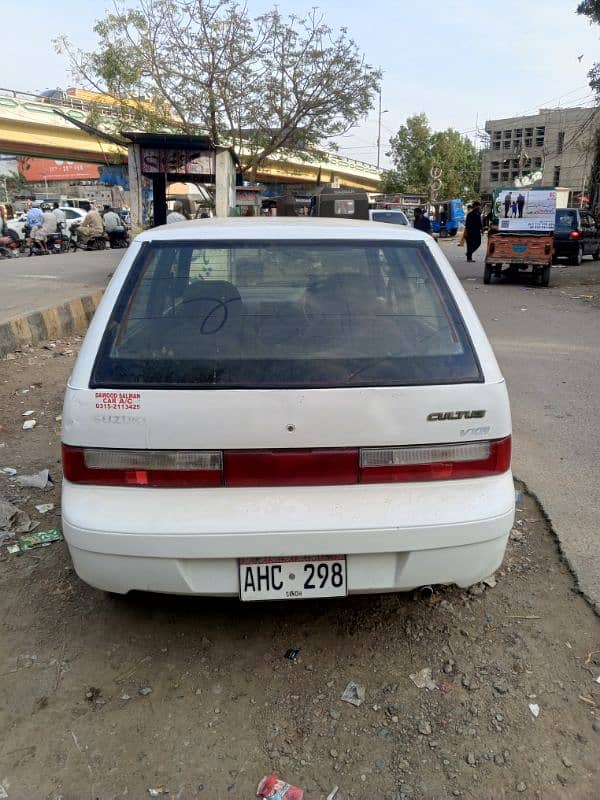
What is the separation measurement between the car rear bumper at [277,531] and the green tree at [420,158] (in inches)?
2526

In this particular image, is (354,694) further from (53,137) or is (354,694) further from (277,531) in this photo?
(53,137)

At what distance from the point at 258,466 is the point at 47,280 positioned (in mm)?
11360

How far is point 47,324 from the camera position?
27.8ft

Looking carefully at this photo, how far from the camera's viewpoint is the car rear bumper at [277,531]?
2203mm

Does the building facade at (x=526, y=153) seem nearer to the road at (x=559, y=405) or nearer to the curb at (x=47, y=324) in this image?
the road at (x=559, y=405)

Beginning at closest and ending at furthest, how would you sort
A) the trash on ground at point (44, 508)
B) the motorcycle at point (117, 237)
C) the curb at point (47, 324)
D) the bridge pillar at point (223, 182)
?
1. the trash on ground at point (44, 508)
2. the curb at point (47, 324)
3. the bridge pillar at point (223, 182)
4. the motorcycle at point (117, 237)

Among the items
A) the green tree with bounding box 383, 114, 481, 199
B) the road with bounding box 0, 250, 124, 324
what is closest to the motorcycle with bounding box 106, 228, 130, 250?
the road with bounding box 0, 250, 124, 324

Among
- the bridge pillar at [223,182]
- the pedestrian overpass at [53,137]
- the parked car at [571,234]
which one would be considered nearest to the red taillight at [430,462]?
the bridge pillar at [223,182]

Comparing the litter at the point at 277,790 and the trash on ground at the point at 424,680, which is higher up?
the trash on ground at the point at 424,680

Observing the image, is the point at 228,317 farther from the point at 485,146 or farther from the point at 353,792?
the point at 485,146

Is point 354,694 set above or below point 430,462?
below

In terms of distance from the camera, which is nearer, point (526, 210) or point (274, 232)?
point (274, 232)

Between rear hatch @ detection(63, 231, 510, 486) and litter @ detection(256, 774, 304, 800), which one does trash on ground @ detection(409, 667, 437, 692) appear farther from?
rear hatch @ detection(63, 231, 510, 486)

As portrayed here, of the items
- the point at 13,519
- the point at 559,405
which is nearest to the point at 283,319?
the point at 13,519
